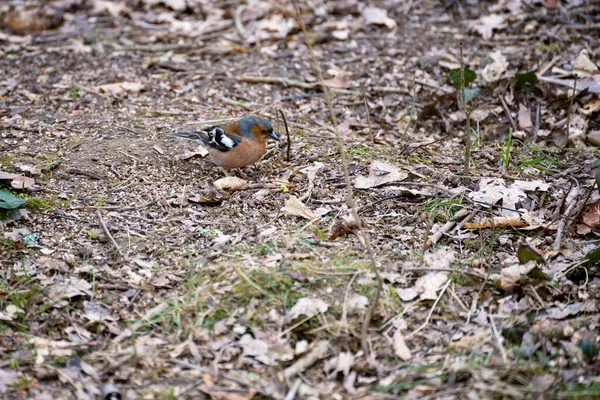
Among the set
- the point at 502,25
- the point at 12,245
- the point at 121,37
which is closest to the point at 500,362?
the point at 12,245

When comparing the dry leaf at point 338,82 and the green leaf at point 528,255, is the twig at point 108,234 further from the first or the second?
the dry leaf at point 338,82

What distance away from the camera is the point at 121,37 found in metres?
7.64

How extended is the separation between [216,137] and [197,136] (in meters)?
0.25

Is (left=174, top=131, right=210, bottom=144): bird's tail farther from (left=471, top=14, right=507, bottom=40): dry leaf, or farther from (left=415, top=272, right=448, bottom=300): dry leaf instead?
(left=471, top=14, right=507, bottom=40): dry leaf

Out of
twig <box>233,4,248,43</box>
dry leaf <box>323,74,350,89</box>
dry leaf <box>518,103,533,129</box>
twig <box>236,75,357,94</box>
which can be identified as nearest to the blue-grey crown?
twig <box>236,75,357,94</box>

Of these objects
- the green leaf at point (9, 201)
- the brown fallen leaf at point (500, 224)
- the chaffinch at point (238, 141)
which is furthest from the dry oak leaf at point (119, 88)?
the brown fallen leaf at point (500, 224)

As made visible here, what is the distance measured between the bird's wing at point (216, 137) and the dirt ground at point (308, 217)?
182 mm

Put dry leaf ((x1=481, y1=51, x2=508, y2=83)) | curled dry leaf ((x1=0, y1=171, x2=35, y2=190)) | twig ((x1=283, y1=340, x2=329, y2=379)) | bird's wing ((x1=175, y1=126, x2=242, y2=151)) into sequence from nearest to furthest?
twig ((x1=283, y1=340, x2=329, y2=379)) < curled dry leaf ((x1=0, y1=171, x2=35, y2=190)) < bird's wing ((x1=175, y1=126, x2=242, y2=151)) < dry leaf ((x1=481, y1=51, x2=508, y2=83))

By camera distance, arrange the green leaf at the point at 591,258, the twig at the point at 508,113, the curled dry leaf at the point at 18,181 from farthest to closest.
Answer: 1. the twig at the point at 508,113
2. the curled dry leaf at the point at 18,181
3. the green leaf at the point at 591,258

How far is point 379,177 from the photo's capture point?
486 centimetres

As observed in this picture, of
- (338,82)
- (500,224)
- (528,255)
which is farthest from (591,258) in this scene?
(338,82)

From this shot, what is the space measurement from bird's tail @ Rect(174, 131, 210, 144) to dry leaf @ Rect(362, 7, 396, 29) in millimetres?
3166

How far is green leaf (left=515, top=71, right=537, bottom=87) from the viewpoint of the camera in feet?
19.2

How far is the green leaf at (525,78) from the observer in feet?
19.2
